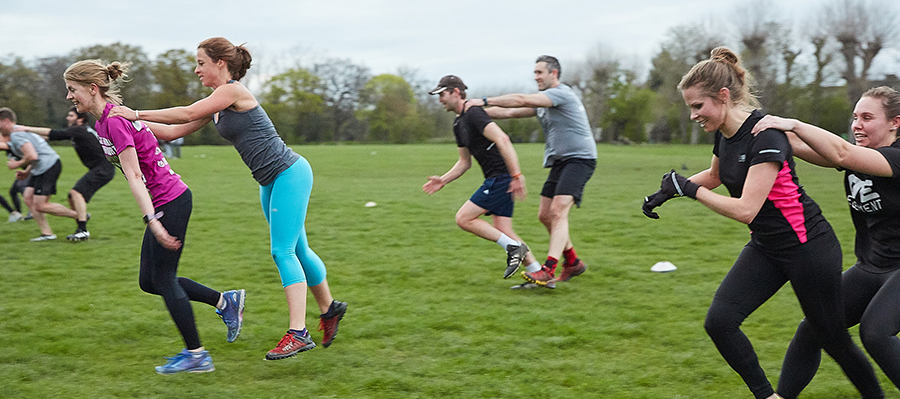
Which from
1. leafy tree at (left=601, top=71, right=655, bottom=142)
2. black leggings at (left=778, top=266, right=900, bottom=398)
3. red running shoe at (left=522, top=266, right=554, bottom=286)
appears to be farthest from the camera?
leafy tree at (left=601, top=71, right=655, bottom=142)

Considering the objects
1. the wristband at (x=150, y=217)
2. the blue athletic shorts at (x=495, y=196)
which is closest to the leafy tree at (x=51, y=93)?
the blue athletic shorts at (x=495, y=196)

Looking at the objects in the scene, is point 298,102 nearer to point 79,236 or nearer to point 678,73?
point 678,73

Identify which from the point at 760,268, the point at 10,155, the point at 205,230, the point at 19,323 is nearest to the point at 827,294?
the point at 760,268

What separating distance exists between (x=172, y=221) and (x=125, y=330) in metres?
1.41

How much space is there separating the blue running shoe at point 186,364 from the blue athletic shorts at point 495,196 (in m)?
2.91

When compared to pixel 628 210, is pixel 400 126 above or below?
below

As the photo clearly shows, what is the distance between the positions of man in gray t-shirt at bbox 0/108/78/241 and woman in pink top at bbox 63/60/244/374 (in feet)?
19.5

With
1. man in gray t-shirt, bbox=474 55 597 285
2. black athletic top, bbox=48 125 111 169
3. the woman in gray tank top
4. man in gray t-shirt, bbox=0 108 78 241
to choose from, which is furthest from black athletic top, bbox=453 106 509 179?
man in gray t-shirt, bbox=0 108 78 241

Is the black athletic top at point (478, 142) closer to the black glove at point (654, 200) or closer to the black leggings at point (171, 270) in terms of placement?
the black leggings at point (171, 270)

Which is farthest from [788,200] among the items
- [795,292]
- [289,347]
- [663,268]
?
[663,268]

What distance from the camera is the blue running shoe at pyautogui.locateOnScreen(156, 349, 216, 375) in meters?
4.14

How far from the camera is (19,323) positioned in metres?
5.25

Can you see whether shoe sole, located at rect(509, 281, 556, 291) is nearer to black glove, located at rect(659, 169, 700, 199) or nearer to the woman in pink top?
the woman in pink top

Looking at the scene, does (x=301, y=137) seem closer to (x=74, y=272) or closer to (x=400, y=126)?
(x=400, y=126)
